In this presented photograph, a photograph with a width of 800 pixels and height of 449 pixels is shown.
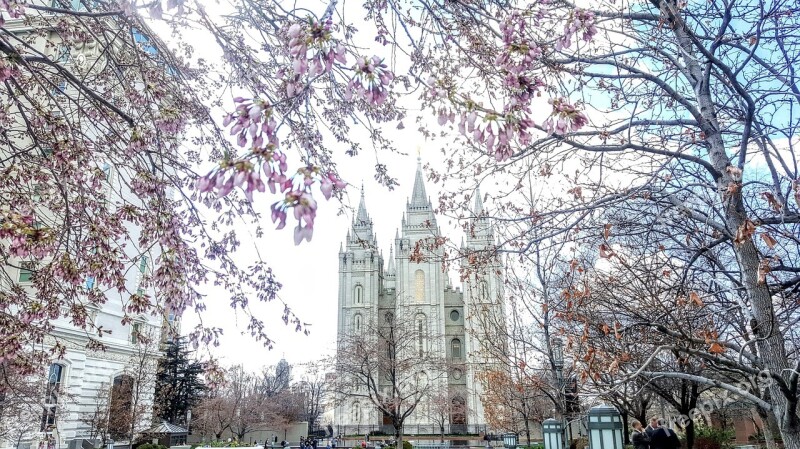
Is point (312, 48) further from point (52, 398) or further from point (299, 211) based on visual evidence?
point (52, 398)

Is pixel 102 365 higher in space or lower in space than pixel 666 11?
lower

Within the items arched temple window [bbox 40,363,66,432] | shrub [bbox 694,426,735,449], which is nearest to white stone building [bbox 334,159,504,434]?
shrub [bbox 694,426,735,449]

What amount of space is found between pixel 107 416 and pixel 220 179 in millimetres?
22222

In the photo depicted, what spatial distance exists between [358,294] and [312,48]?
6176cm

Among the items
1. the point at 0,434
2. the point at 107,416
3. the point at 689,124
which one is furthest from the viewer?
the point at 107,416

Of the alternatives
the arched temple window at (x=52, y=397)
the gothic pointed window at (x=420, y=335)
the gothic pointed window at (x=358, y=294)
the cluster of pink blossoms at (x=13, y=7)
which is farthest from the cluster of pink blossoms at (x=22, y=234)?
the gothic pointed window at (x=358, y=294)

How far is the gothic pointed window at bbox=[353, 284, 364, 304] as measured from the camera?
63406 mm

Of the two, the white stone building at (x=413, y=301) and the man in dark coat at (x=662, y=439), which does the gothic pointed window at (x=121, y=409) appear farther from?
the white stone building at (x=413, y=301)

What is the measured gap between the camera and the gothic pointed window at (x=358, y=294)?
63.4m

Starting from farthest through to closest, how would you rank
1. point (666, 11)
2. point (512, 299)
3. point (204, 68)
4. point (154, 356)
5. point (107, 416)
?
point (154, 356) → point (107, 416) → point (512, 299) → point (204, 68) → point (666, 11)

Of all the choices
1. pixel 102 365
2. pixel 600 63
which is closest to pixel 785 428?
pixel 600 63

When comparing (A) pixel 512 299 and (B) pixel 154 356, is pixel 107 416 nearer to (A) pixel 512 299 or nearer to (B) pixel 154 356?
(B) pixel 154 356

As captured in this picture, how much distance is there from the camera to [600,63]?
244 inches

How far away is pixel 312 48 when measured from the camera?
2857mm
